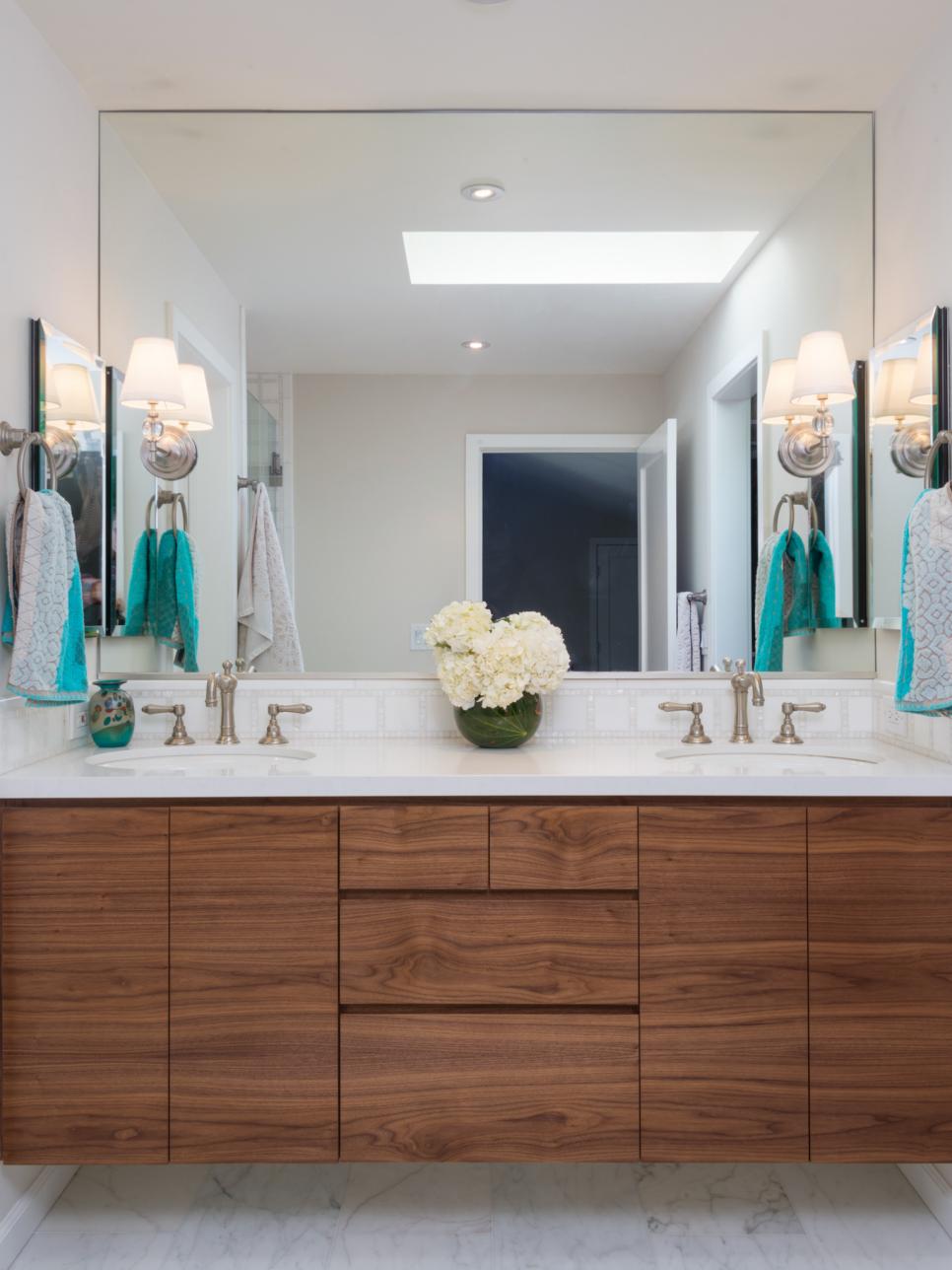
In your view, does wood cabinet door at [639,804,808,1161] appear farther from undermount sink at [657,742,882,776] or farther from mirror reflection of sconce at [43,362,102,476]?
mirror reflection of sconce at [43,362,102,476]

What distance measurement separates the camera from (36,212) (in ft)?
6.18

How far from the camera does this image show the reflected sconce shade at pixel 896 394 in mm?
1964

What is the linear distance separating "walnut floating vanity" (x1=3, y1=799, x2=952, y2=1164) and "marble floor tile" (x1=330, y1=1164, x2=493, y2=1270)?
0.69ft

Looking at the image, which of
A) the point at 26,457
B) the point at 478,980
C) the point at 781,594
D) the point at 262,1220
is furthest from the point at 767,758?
the point at 26,457

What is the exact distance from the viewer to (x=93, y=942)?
167 centimetres

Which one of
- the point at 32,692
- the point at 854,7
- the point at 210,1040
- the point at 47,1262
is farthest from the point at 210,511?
the point at 854,7

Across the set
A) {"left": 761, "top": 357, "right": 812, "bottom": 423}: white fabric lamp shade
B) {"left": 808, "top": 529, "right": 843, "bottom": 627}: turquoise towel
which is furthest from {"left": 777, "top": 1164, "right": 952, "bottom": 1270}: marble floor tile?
{"left": 761, "top": 357, "right": 812, "bottom": 423}: white fabric lamp shade

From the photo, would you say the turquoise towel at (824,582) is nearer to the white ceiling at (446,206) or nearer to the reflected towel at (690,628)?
the reflected towel at (690,628)

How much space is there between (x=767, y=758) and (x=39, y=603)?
148 centimetres

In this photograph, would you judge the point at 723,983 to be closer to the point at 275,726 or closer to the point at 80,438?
the point at 275,726

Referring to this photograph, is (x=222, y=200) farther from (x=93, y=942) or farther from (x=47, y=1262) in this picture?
(x=47, y=1262)

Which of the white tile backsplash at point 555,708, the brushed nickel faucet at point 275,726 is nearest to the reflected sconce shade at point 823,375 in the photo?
the white tile backsplash at point 555,708

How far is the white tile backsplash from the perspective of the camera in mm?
2195

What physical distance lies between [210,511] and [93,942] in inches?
40.2
